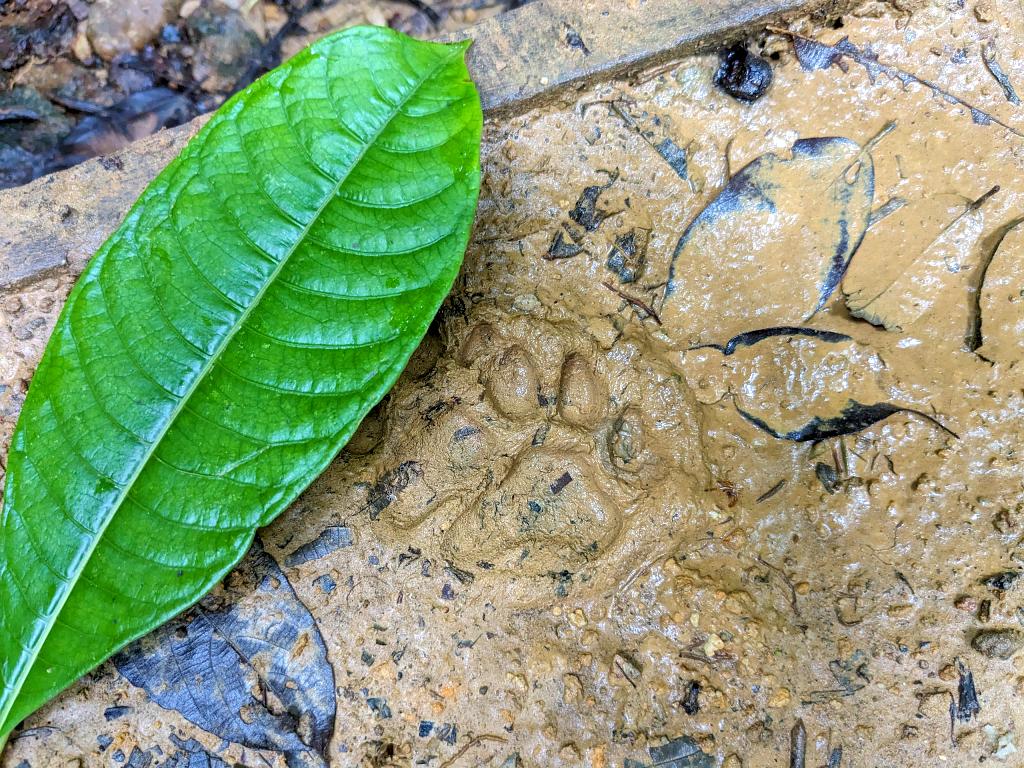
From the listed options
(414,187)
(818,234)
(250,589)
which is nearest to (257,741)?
(250,589)

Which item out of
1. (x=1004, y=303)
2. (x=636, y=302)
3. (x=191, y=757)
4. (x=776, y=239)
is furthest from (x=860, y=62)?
(x=191, y=757)

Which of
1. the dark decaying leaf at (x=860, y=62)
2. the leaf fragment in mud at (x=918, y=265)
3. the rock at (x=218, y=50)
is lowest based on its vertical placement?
the leaf fragment in mud at (x=918, y=265)

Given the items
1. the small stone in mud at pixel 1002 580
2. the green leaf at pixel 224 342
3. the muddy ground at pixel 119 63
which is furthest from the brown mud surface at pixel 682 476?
the muddy ground at pixel 119 63

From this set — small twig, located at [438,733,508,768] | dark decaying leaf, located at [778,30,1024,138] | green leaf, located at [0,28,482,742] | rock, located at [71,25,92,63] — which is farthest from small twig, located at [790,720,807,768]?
rock, located at [71,25,92,63]

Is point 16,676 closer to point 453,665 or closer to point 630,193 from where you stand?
point 453,665

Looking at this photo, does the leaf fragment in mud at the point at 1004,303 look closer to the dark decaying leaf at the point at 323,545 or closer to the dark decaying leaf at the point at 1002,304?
the dark decaying leaf at the point at 1002,304
